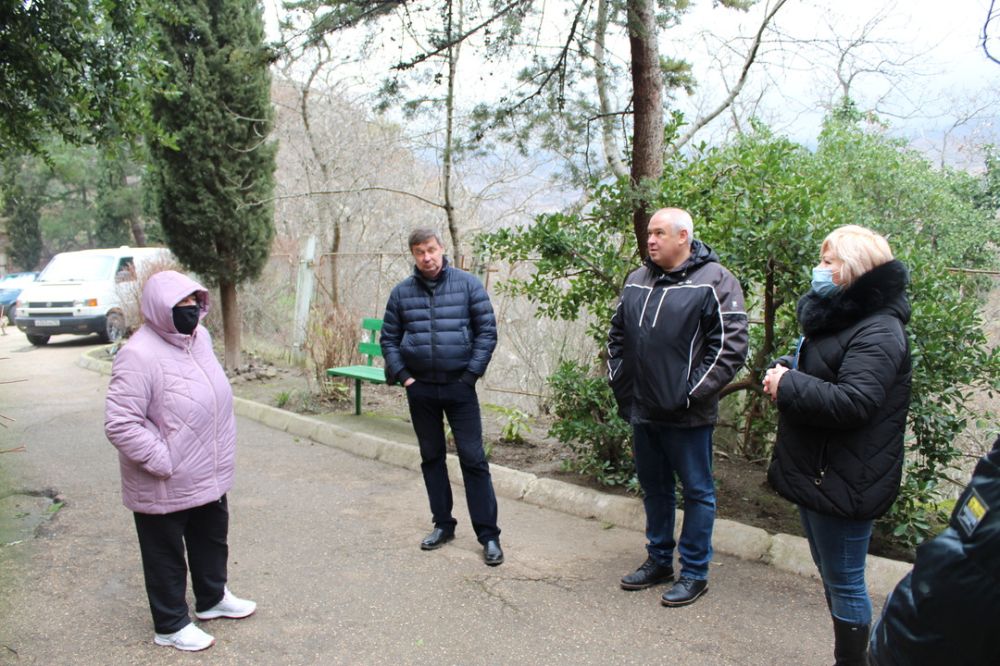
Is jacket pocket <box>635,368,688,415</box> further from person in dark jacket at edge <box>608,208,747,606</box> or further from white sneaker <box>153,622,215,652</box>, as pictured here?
white sneaker <box>153,622,215,652</box>

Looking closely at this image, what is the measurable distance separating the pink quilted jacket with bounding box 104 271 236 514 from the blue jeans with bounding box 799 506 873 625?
2514 millimetres

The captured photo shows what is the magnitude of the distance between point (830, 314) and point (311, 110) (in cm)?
1402

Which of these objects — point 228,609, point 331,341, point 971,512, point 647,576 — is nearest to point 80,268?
point 331,341

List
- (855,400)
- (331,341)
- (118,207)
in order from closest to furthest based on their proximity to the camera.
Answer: (855,400)
(331,341)
(118,207)

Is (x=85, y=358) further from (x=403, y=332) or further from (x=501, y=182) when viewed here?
(x=403, y=332)

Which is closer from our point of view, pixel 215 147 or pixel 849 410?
pixel 849 410

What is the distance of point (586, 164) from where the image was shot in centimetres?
634

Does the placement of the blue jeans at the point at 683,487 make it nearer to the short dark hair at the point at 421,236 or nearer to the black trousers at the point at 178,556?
the short dark hair at the point at 421,236

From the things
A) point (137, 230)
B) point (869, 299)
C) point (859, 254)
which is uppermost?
point (137, 230)

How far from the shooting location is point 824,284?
272cm

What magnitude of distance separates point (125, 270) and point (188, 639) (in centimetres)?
1480

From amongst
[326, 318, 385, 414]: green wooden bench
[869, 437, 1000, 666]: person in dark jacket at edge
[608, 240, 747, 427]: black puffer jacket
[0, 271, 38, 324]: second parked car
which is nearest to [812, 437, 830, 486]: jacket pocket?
[608, 240, 747, 427]: black puffer jacket

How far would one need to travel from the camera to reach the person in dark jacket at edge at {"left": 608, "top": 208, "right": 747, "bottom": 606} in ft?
11.3

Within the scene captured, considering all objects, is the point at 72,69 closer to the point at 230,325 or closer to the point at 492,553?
the point at 492,553
